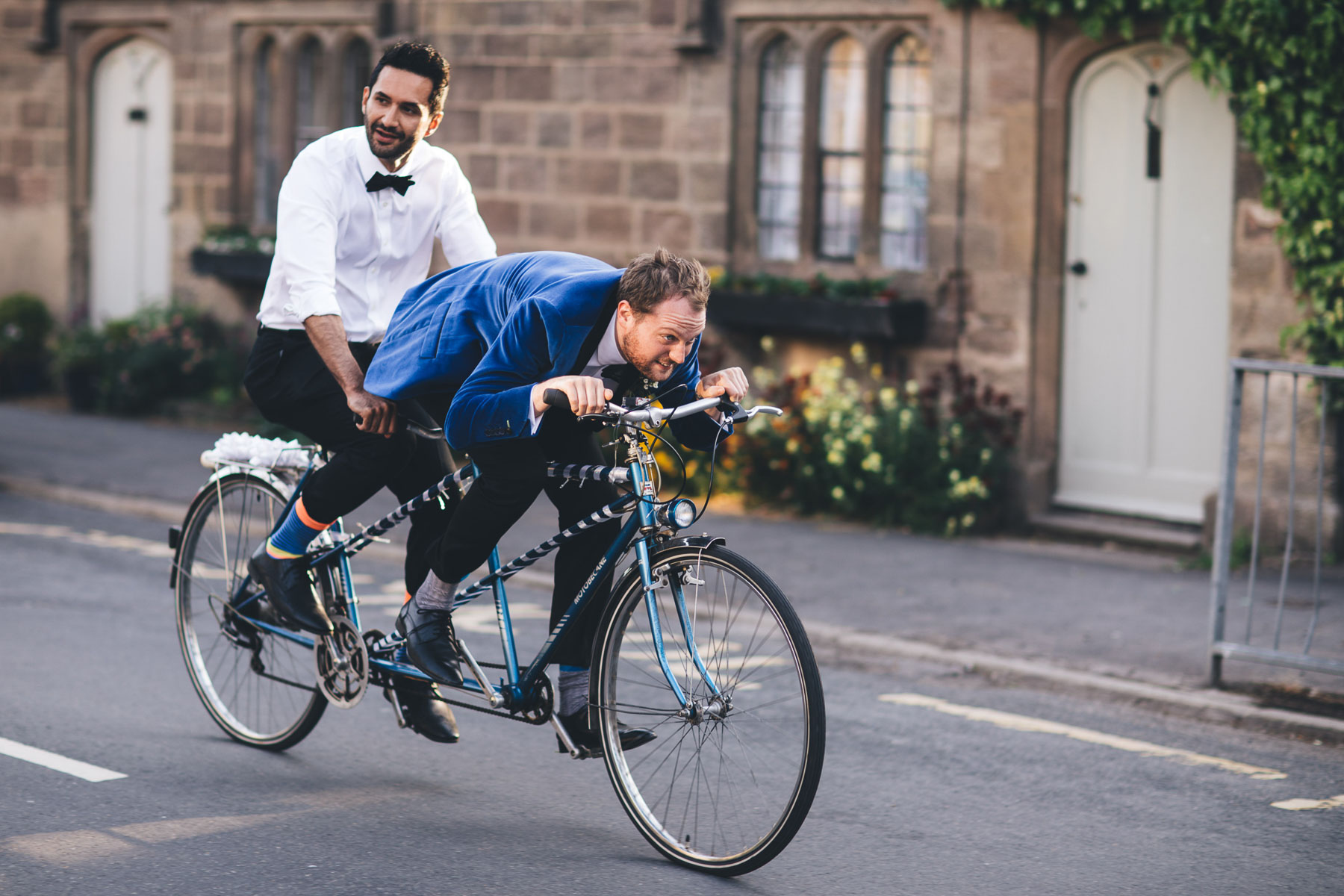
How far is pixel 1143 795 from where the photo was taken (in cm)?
545

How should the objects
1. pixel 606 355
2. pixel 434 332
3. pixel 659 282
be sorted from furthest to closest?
1. pixel 434 332
2. pixel 606 355
3. pixel 659 282

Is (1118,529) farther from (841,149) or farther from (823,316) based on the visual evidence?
(841,149)

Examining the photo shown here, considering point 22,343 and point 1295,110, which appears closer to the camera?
point 1295,110

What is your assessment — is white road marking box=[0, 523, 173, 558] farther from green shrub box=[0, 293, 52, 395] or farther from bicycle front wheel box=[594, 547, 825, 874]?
green shrub box=[0, 293, 52, 395]

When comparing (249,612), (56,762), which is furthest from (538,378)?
(56,762)

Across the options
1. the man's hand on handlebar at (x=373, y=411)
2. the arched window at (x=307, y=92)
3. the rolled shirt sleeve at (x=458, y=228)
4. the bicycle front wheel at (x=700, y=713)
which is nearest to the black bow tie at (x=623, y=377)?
the bicycle front wheel at (x=700, y=713)

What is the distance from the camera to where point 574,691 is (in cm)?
481

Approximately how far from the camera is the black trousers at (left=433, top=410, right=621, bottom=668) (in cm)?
462

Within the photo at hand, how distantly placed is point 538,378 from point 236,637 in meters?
1.79

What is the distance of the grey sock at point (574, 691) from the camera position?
4801mm

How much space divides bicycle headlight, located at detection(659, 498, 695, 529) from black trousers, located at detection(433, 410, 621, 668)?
0.30m

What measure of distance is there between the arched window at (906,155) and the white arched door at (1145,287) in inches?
43.7

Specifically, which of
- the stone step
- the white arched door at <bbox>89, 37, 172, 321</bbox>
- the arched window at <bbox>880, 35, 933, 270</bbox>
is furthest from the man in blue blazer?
the white arched door at <bbox>89, 37, 172, 321</bbox>

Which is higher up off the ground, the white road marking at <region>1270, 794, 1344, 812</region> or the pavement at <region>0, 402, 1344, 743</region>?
the pavement at <region>0, 402, 1344, 743</region>
